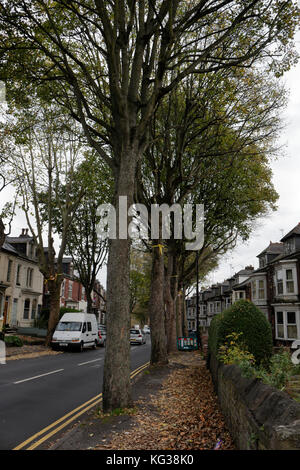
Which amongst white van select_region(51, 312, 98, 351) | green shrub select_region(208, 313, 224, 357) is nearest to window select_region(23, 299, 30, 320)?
white van select_region(51, 312, 98, 351)

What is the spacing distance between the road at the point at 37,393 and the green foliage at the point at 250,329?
4.28 meters

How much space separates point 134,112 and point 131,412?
671 centimetres

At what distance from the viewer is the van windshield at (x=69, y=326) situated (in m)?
23.7

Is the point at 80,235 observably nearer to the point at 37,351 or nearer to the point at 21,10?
the point at 37,351

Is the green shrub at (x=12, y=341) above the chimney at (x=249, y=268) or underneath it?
underneath

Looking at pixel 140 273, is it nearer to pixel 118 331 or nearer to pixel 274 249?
pixel 274 249

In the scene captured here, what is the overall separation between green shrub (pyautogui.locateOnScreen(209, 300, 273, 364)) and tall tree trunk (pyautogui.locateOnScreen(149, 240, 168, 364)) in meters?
4.34

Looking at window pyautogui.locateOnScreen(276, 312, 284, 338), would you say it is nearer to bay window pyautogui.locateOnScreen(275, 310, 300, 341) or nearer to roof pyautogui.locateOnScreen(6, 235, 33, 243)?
bay window pyautogui.locateOnScreen(275, 310, 300, 341)

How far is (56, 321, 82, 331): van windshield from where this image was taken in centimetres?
2366

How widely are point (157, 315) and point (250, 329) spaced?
541 centimetres

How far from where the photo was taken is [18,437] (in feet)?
20.2

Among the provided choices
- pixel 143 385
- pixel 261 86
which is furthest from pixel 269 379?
pixel 261 86

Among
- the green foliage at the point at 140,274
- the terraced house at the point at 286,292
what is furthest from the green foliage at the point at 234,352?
the green foliage at the point at 140,274

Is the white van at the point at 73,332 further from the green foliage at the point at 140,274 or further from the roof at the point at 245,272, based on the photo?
the roof at the point at 245,272
